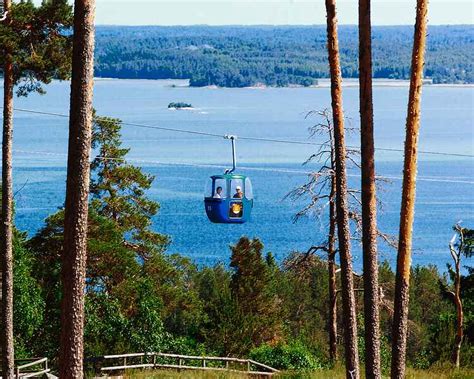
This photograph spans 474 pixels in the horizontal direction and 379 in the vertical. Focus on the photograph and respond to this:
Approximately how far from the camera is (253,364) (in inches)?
992

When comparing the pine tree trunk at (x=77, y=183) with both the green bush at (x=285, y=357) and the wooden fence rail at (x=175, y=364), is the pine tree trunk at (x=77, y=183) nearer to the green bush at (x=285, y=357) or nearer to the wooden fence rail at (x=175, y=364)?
the wooden fence rail at (x=175, y=364)

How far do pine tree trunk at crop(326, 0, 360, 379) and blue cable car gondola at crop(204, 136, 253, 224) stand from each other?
152cm

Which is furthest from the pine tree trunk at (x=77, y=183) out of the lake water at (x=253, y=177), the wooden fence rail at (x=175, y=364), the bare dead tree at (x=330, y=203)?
the lake water at (x=253, y=177)

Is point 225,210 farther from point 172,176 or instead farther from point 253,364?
point 172,176

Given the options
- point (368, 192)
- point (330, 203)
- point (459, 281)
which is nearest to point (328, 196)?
point (330, 203)

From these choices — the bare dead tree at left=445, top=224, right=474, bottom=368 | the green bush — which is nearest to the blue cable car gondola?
the green bush

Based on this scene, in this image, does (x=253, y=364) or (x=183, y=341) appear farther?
(x=183, y=341)

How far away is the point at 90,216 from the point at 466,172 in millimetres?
77128

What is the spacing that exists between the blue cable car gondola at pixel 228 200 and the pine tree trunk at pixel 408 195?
2912 millimetres

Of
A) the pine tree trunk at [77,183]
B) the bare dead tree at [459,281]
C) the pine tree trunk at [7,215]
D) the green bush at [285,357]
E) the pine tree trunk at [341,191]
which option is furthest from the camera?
the bare dead tree at [459,281]

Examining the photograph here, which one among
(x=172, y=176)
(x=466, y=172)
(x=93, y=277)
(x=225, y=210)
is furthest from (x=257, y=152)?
(x=225, y=210)

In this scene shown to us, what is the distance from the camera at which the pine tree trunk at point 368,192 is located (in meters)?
14.4

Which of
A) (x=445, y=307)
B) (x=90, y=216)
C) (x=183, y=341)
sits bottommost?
(x=445, y=307)

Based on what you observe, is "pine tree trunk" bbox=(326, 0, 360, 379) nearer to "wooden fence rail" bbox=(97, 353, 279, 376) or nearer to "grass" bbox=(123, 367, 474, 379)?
"grass" bbox=(123, 367, 474, 379)
